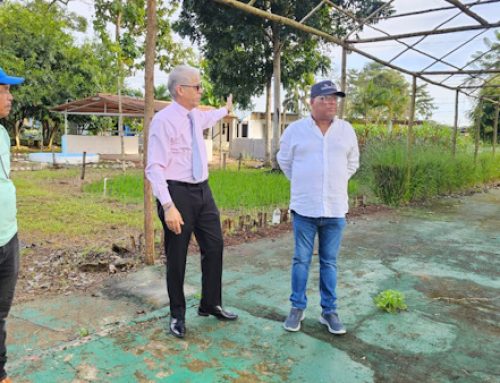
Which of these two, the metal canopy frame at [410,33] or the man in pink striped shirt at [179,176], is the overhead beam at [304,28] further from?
the man in pink striped shirt at [179,176]

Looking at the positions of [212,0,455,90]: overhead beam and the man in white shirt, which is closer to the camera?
the man in white shirt

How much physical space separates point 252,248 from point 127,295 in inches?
70.9

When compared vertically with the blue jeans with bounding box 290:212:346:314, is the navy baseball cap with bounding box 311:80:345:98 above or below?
above

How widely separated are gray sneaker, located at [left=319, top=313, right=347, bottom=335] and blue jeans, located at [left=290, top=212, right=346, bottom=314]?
32 mm

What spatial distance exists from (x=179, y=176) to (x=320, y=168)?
0.88m

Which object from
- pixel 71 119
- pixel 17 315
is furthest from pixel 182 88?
pixel 71 119

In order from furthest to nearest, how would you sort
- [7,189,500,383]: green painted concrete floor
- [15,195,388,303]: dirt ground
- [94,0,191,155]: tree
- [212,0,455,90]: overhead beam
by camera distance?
[94,0,191,155]: tree
[212,0,455,90]: overhead beam
[15,195,388,303]: dirt ground
[7,189,500,383]: green painted concrete floor

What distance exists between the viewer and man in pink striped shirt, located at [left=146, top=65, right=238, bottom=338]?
8.55 ft

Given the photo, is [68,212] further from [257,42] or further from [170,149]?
[257,42]

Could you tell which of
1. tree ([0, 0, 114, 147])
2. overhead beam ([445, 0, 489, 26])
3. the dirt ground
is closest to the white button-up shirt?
the dirt ground

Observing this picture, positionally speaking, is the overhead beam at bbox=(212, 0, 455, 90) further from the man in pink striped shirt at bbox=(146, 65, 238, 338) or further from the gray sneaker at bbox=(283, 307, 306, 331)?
the gray sneaker at bbox=(283, 307, 306, 331)

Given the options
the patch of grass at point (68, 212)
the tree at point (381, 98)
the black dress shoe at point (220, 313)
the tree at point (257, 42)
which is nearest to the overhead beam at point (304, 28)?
the black dress shoe at point (220, 313)

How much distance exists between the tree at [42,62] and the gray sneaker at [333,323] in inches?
755

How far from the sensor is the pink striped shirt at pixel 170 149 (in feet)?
8.46
